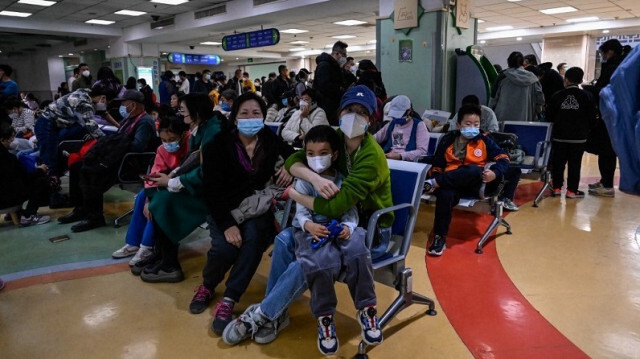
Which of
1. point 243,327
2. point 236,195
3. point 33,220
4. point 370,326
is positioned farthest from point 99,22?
point 370,326

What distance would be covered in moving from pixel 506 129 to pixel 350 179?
9.86 ft

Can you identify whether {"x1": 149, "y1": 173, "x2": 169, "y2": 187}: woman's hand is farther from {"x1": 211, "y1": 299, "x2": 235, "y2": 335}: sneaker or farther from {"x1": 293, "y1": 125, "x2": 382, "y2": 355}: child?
{"x1": 293, "y1": 125, "x2": 382, "y2": 355}: child

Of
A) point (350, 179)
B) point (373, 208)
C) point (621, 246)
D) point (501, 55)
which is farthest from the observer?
point (501, 55)

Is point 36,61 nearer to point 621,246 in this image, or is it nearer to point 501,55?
point 501,55

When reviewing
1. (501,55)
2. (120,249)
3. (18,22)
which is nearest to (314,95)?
(120,249)

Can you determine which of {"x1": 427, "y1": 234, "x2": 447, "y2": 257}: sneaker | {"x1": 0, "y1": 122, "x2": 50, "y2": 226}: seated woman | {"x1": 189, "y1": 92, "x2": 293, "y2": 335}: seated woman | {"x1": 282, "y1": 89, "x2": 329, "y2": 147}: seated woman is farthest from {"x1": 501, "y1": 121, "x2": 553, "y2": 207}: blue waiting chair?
{"x1": 0, "y1": 122, "x2": 50, "y2": 226}: seated woman

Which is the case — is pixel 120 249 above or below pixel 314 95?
below

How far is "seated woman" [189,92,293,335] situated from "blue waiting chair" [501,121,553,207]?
2.63 metres

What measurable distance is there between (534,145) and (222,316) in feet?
11.3

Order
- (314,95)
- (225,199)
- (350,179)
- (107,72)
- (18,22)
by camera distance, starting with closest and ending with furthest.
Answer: (350,179)
(225,199)
(314,95)
(107,72)
(18,22)

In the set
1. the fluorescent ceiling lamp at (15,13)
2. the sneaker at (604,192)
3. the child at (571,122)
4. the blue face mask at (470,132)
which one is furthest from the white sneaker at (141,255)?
the fluorescent ceiling lamp at (15,13)

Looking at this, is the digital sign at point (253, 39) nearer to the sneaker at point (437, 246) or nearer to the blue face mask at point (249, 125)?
the sneaker at point (437, 246)

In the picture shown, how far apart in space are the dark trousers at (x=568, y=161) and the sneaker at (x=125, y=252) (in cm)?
416

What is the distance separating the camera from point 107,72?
6488mm
